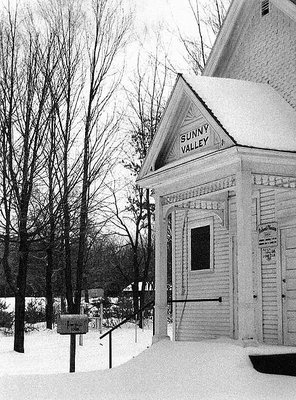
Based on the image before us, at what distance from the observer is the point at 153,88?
3083cm

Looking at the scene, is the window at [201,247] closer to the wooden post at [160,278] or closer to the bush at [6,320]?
the wooden post at [160,278]

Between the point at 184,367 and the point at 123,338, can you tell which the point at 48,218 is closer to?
the point at 123,338

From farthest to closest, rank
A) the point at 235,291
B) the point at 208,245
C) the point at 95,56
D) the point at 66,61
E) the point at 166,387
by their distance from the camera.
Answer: the point at 95,56 → the point at 66,61 → the point at 208,245 → the point at 235,291 → the point at 166,387

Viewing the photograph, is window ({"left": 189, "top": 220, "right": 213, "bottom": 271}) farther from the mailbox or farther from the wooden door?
the mailbox

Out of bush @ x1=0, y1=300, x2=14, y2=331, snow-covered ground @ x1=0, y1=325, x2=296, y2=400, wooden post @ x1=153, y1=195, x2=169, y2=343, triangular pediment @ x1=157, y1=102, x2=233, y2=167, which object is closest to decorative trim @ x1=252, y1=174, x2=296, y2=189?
triangular pediment @ x1=157, y1=102, x2=233, y2=167

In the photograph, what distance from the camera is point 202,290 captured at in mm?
15547

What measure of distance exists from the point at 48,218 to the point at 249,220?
11.7 metres

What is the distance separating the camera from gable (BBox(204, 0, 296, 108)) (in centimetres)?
1360

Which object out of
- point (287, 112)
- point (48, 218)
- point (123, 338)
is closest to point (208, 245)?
point (287, 112)

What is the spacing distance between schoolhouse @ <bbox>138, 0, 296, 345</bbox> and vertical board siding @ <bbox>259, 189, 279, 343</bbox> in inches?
0.8

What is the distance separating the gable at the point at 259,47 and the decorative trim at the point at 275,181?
6.02 feet

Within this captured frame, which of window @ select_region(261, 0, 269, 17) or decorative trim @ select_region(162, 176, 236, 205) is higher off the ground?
window @ select_region(261, 0, 269, 17)

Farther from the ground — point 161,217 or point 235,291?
point 161,217

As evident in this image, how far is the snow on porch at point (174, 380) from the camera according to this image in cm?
998
